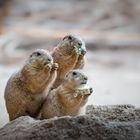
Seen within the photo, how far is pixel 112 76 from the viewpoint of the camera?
5.98 metres

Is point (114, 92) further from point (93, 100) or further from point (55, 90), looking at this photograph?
point (55, 90)

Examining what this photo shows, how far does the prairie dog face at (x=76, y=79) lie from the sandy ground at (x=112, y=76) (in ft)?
6.38

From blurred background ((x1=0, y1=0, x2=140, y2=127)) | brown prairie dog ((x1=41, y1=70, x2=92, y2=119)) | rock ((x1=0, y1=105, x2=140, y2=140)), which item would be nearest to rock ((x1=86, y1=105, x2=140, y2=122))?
brown prairie dog ((x1=41, y1=70, x2=92, y2=119))

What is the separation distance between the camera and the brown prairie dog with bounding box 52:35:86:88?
2.22m

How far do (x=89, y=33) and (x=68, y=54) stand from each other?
17.7ft

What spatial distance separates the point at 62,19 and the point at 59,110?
6.08m

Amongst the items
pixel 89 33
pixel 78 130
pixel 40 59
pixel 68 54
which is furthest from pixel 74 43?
pixel 89 33

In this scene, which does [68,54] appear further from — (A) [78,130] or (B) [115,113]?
(A) [78,130]

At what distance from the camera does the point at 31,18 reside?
824cm

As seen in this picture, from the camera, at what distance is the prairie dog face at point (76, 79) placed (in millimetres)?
2043

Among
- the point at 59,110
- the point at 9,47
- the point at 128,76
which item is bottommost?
the point at 59,110

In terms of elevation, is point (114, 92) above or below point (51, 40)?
below

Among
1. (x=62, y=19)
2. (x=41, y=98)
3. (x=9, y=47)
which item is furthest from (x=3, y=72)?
(x=41, y=98)

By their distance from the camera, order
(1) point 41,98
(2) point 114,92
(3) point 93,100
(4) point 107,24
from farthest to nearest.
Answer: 1. (4) point 107,24
2. (2) point 114,92
3. (3) point 93,100
4. (1) point 41,98
